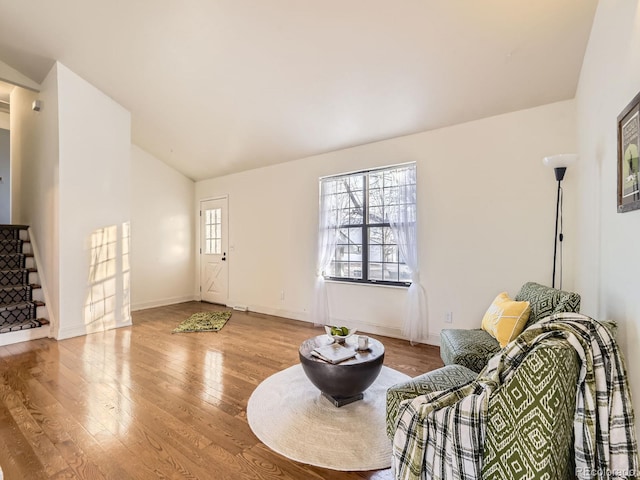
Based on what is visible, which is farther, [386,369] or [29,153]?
[29,153]

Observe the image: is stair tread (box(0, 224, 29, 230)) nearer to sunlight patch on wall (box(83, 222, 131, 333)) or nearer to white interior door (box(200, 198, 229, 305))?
sunlight patch on wall (box(83, 222, 131, 333))

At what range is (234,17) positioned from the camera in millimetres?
2668

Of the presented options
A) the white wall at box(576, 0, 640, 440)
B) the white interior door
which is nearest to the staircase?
the white interior door

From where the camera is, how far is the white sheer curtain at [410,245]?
11.8 feet

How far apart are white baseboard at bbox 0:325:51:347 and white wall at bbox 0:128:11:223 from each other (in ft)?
11.0

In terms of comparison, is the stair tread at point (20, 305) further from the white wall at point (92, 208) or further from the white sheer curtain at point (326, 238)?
the white sheer curtain at point (326, 238)

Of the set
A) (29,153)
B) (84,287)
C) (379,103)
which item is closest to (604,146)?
(379,103)

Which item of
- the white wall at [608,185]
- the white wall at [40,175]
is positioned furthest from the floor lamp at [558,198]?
the white wall at [40,175]

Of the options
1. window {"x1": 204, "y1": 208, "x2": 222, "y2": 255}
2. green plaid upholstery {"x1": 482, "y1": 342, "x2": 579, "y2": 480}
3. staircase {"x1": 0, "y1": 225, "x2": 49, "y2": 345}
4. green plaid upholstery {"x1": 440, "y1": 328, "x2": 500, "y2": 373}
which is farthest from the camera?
window {"x1": 204, "y1": 208, "x2": 222, "y2": 255}

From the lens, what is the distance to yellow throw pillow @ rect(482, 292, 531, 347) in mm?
2250

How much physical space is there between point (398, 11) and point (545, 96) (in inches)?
64.5

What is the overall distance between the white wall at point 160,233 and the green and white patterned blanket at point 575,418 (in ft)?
18.3

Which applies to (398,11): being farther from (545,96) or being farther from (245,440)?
(245,440)

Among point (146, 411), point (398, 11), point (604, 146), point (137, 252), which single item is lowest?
point (146, 411)
